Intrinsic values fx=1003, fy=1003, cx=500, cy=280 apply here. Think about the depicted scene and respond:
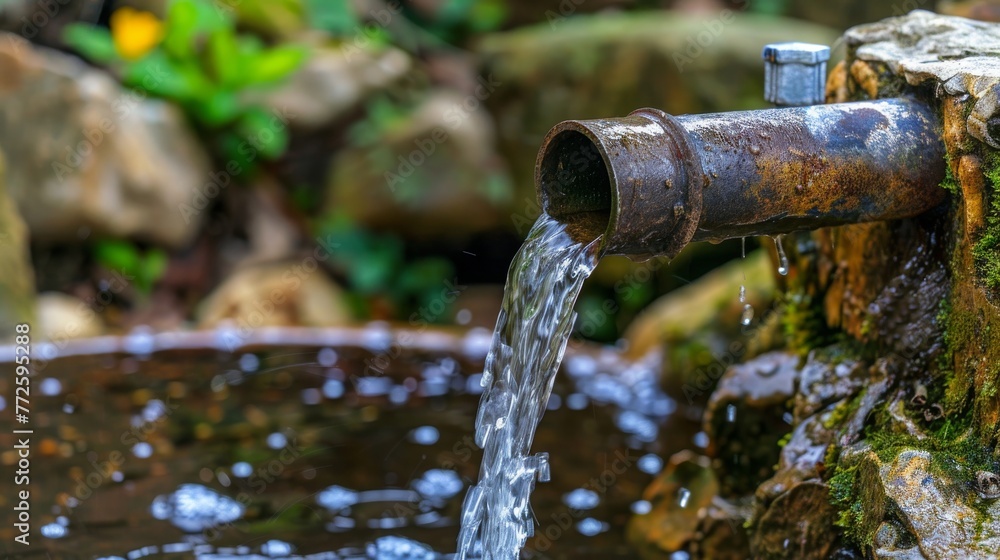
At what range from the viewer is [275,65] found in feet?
21.2

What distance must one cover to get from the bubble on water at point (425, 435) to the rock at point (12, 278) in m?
2.17

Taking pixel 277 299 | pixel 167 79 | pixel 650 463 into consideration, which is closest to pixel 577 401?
pixel 650 463

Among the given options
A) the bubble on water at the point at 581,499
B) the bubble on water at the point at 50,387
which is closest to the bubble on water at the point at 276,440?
the bubble on water at the point at 50,387

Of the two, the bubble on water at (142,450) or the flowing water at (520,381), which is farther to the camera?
the bubble on water at (142,450)

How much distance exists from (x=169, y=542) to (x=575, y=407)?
2009mm

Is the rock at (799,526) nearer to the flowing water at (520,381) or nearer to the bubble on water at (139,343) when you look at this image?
the flowing water at (520,381)

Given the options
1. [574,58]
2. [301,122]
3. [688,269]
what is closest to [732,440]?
[688,269]

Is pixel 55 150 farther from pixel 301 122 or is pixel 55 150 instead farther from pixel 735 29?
pixel 735 29

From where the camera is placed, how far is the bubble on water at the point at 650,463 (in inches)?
155

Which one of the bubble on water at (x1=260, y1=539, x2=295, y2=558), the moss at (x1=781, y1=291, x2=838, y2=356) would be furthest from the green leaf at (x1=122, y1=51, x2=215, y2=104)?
the moss at (x1=781, y1=291, x2=838, y2=356)

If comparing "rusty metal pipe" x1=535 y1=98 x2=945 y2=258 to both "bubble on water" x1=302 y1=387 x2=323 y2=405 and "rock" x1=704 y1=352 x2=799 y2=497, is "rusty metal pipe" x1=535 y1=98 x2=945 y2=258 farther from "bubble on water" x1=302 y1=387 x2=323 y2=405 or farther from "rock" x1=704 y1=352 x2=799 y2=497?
"bubble on water" x1=302 y1=387 x2=323 y2=405

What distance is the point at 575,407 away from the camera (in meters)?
4.56

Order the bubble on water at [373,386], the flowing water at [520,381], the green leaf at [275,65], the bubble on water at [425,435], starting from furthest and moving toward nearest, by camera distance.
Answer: the green leaf at [275,65] → the bubble on water at [373,386] → the bubble on water at [425,435] → the flowing water at [520,381]

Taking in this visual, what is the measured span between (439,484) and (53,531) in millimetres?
1298
